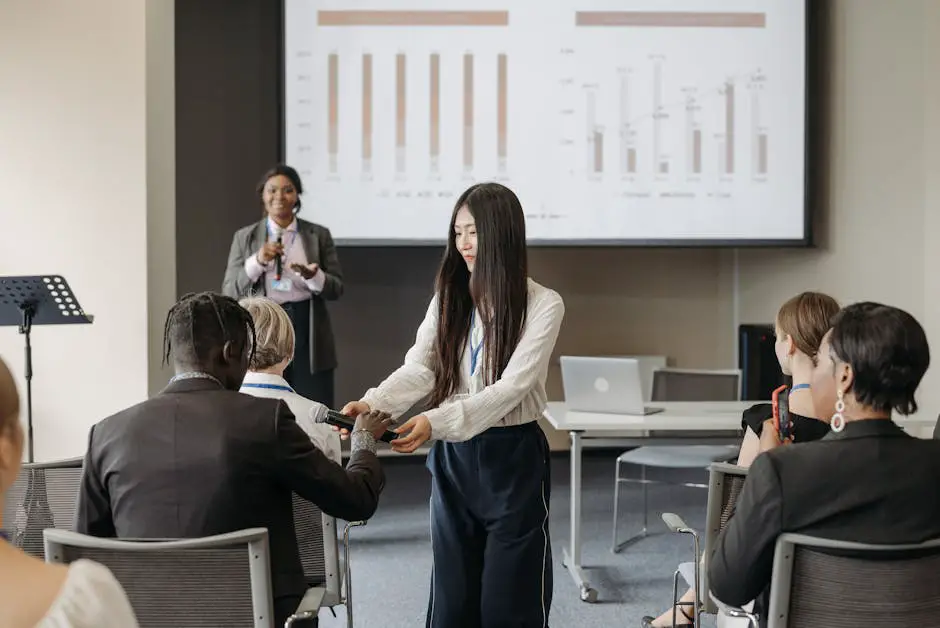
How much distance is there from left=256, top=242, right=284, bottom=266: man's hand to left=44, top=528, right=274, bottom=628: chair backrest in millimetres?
2935

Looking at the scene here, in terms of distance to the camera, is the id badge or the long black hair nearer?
the long black hair

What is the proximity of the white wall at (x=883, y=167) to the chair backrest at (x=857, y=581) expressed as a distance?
3.50m

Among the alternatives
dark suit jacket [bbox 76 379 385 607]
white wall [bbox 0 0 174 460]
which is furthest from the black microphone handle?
white wall [bbox 0 0 174 460]

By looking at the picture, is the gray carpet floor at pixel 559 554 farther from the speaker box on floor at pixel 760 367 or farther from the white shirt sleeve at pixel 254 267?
the white shirt sleeve at pixel 254 267

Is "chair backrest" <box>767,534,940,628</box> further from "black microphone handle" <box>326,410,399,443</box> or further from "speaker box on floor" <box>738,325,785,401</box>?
"speaker box on floor" <box>738,325,785,401</box>

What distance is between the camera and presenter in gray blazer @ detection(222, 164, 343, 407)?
4.70 metres

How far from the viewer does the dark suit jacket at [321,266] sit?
475 centimetres

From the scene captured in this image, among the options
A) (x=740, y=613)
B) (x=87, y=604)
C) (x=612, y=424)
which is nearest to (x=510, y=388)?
(x=740, y=613)

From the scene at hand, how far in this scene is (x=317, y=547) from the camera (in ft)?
7.65

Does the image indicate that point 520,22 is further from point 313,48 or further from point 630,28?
point 313,48

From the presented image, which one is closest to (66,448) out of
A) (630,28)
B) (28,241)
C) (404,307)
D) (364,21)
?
(28,241)

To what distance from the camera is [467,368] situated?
101 inches

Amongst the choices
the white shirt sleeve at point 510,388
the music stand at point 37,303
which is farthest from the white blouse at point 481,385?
the music stand at point 37,303

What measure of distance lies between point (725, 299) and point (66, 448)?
13.3ft
